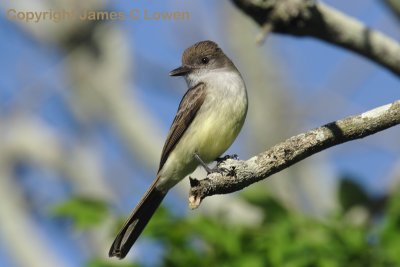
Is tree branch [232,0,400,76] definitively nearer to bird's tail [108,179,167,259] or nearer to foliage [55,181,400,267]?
foliage [55,181,400,267]

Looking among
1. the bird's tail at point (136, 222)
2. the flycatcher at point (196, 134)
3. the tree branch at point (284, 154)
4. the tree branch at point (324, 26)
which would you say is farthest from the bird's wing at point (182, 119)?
the tree branch at point (284, 154)

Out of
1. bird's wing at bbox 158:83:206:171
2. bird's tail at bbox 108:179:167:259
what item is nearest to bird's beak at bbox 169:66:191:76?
bird's wing at bbox 158:83:206:171

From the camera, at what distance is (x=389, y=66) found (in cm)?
613

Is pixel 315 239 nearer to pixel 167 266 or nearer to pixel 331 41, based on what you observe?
pixel 167 266

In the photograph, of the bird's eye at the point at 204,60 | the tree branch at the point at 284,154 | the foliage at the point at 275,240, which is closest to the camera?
the tree branch at the point at 284,154

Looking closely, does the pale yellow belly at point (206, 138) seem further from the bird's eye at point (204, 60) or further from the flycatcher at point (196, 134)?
the bird's eye at point (204, 60)

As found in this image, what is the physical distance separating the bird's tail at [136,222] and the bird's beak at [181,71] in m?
1.07

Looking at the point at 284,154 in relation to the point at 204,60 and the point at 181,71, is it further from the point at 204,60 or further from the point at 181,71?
the point at 204,60

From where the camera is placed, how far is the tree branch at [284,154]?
445cm

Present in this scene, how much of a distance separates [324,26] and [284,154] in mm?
1917

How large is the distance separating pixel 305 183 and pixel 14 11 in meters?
6.01

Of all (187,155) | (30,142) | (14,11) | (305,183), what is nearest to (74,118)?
(30,142)

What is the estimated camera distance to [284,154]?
14.6 feet

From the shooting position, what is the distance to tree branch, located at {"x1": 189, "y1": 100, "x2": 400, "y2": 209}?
14.6ft
